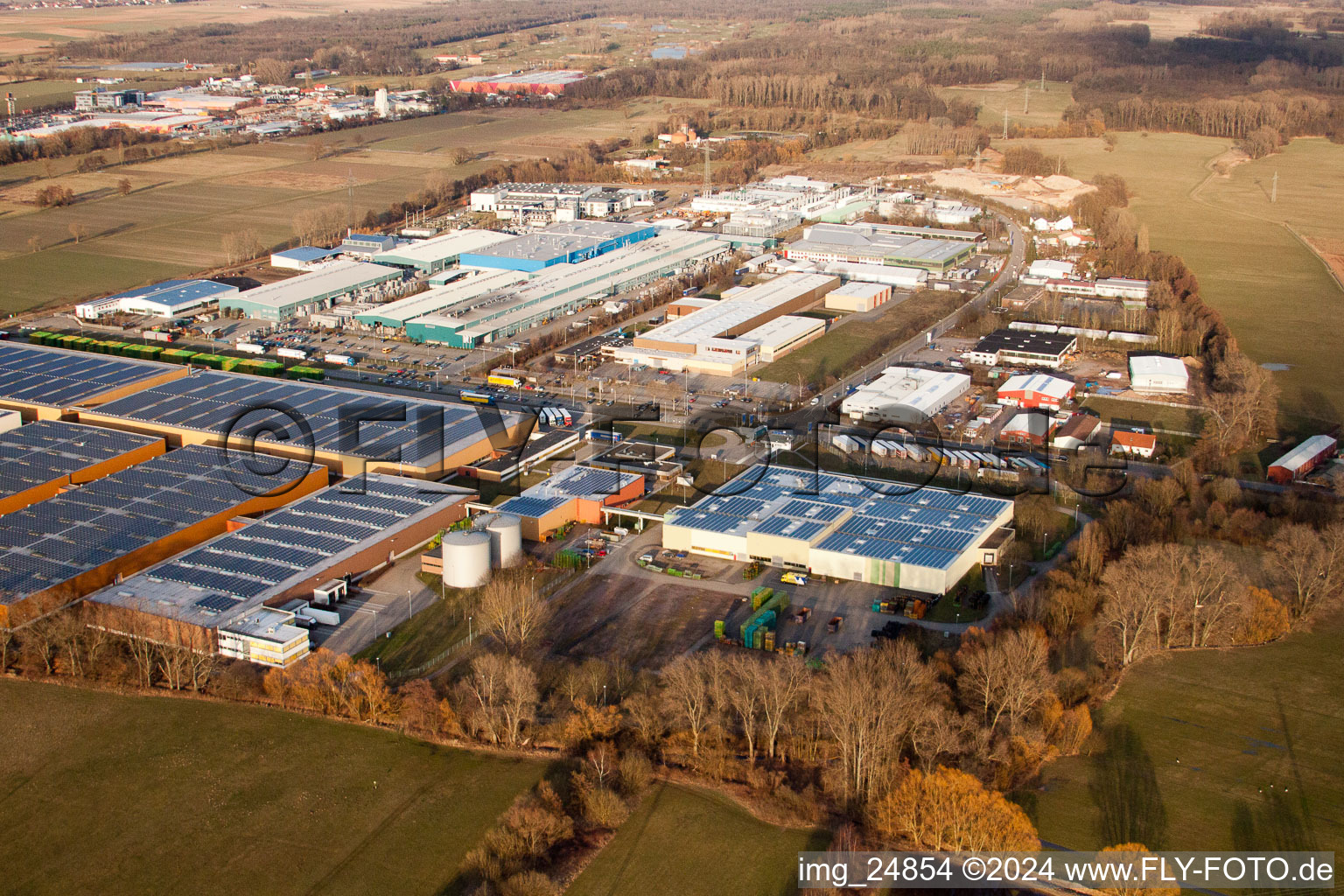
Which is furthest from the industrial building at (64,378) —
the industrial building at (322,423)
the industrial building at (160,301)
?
the industrial building at (160,301)

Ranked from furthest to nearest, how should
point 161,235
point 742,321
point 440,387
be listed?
point 161,235 → point 742,321 → point 440,387

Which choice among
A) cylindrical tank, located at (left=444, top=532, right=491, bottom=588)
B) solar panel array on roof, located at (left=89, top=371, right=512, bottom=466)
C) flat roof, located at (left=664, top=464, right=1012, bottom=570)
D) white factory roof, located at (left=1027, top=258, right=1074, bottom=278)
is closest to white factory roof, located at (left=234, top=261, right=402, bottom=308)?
solar panel array on roof, located at (left=89, top=371, right=512, bottom=466)

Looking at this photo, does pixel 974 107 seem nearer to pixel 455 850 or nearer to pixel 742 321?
pixel 742 321

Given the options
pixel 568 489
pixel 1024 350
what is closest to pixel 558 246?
pixel 1024 350

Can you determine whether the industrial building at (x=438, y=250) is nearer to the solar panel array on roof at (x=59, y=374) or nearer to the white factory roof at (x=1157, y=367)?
the solar panel array on roof at (x=59, y=374)

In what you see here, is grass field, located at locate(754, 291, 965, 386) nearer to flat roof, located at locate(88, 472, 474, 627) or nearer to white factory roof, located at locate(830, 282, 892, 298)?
white factory roof, located at locate(830, 282, 892, 298)

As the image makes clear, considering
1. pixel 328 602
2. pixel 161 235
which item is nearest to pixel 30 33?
pixel 161 235
